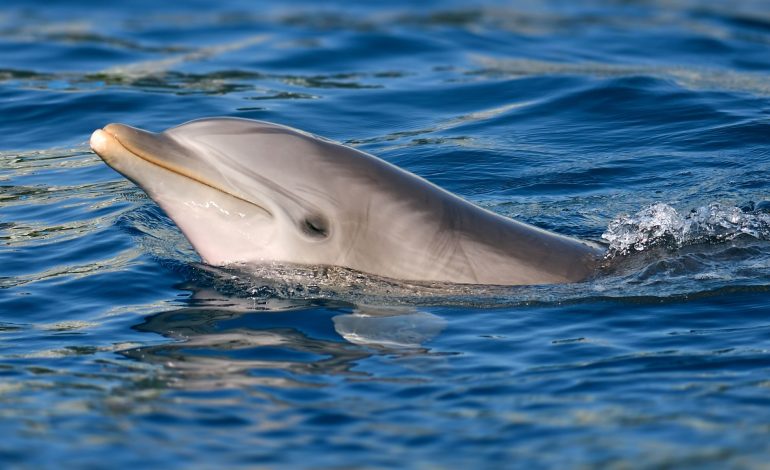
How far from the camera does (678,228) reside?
381 inches

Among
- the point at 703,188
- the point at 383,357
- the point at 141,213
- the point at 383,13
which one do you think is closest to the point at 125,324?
the point at 383,357

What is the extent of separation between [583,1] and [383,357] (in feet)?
65.7

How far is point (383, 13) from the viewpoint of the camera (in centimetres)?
2384

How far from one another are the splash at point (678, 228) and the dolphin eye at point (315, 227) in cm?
216

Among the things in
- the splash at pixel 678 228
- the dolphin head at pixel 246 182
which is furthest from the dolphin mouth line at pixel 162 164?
the splash at pixel 678 228

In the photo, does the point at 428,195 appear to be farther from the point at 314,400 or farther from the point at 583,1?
the point at 583,1

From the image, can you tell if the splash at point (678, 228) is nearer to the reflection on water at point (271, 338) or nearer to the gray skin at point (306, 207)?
the gray skin at point (306, 207)

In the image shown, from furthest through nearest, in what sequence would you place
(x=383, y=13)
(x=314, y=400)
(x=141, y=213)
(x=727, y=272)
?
(x=383, y=13) → (x=141, y=213) → (x=727, y=272) → (x=314, y=400)

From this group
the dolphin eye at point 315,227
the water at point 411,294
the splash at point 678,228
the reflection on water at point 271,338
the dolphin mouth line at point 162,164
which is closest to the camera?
the water at point 411,294

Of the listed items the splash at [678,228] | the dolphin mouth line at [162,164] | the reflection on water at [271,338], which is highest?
the dolphin mouth line at [162,164]

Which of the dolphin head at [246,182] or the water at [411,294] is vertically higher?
the dolphin head at [246,182]

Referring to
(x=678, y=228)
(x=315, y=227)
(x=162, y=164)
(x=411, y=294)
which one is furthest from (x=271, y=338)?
(x=678, y=228)

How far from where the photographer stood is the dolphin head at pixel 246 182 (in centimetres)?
828

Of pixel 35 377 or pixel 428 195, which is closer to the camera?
pixel 35 377
